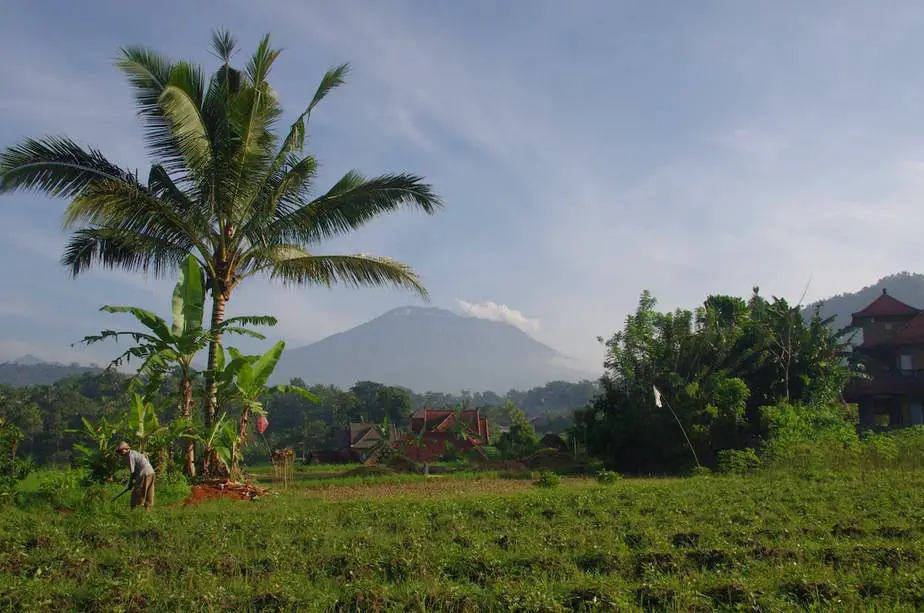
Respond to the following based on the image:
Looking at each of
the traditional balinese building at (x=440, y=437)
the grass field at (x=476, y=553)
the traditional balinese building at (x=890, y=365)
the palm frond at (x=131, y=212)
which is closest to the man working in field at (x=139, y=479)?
the grass field at (x=476, y=553)

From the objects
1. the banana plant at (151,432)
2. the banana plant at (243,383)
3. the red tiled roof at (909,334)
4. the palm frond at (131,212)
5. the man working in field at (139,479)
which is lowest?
the man working in field at (139,479)

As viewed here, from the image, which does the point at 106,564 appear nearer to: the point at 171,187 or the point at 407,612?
the point at 407,612

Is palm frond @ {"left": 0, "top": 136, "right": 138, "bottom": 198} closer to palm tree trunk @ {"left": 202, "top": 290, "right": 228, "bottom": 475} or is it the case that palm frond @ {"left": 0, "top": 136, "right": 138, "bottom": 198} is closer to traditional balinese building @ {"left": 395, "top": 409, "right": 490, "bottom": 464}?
palm tree trunk @ {"left": 202, "top": 290, "right": 228, "bottom": 475}

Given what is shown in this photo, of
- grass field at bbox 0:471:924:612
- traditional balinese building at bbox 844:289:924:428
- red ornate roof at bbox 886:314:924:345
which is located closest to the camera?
grass field at bbox 0:471:924:612

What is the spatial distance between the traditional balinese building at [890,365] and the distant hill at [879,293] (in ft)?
345

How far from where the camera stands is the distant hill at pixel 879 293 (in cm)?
12938

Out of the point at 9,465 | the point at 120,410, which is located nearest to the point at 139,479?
the point at 9,465

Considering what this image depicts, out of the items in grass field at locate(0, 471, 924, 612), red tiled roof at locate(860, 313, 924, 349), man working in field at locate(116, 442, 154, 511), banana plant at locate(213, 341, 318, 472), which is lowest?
grass field at locate(0, 471, 924, 612)

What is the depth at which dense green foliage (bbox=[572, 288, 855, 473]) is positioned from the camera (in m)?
16.7

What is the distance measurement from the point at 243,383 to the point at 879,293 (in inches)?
5716

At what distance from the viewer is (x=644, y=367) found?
19.3 meters


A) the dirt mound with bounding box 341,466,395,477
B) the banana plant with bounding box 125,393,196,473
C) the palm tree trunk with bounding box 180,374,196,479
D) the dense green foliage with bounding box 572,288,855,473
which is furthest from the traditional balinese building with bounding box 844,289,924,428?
the banana plant with bounding box 125,393,196,473

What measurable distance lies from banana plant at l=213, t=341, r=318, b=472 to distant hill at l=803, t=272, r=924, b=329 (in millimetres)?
133815

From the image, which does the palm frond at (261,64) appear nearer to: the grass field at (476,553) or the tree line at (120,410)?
→ the grass field at (476,553)
